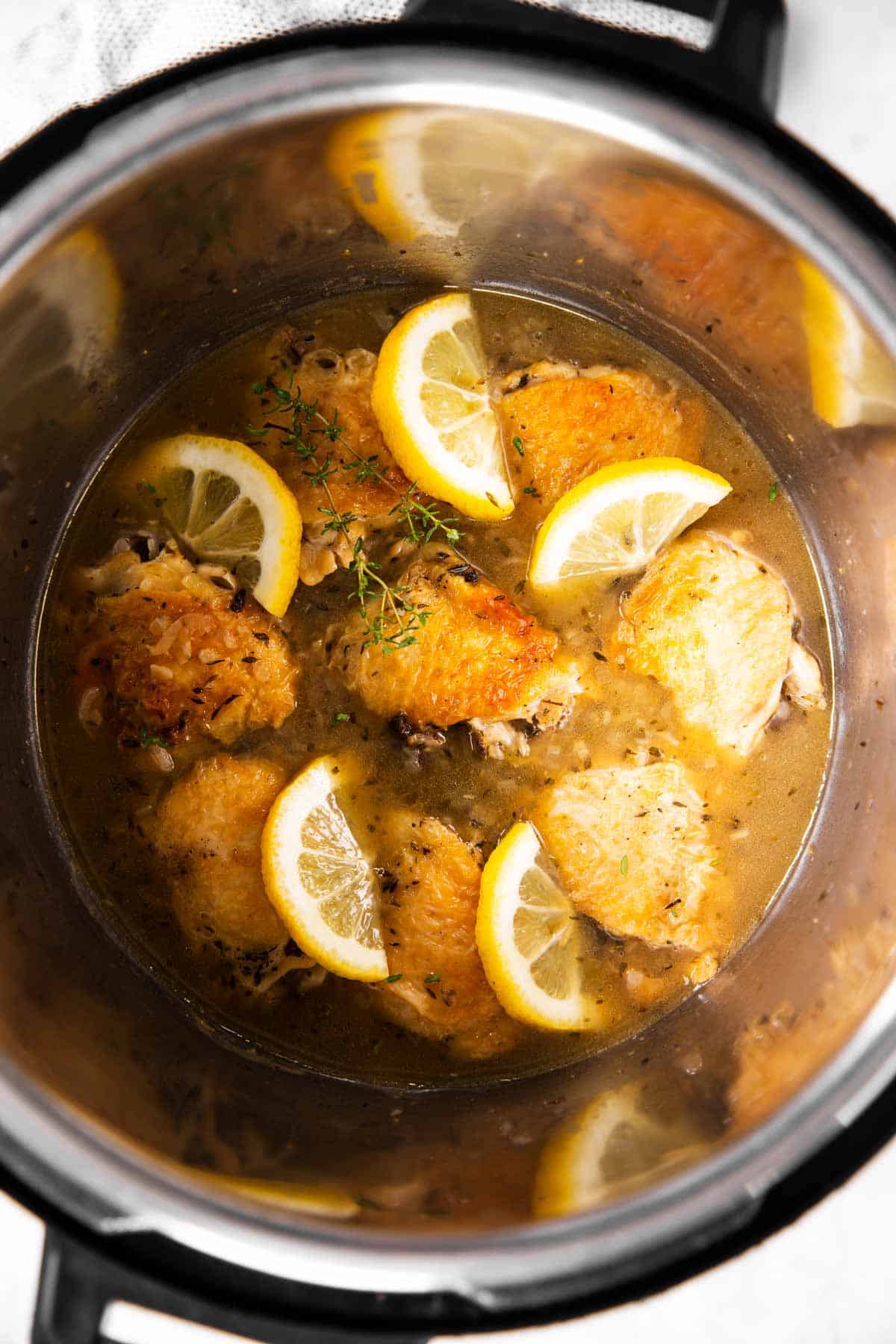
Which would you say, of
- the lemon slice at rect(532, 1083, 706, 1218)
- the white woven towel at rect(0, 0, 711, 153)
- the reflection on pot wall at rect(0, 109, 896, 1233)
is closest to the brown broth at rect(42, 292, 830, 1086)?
the reflection on pot wall at rect(0, 109, 896, 1233)

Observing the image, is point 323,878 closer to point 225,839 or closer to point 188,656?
point 225,839

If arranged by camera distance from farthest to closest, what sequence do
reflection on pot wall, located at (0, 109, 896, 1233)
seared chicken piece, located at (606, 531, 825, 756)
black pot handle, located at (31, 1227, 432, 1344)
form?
seared chicken piece, located at (606, 531, 825, 756)
reflection on pot wall, located at (0, 109, 896, 1233)
black pot handle, located at (31, 1227, 432, 1344)

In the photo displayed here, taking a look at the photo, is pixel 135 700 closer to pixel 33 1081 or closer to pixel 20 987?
pixel 20 987

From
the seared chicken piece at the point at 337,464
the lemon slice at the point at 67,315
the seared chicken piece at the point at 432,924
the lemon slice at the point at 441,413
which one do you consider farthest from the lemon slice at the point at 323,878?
the lemon slice at the point at 67,315

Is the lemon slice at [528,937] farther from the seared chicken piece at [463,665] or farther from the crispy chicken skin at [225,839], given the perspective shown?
the crispy chicken skin at [225,839]

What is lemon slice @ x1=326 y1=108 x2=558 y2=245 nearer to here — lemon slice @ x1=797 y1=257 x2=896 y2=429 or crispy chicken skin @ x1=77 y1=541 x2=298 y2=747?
lemon slice @ x1=797 y1=257 x2=896 y2=429

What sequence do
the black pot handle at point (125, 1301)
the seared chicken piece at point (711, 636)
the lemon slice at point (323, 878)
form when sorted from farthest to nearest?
the seared chicken piece at point (711, 636) → the lemon slice at point (323, 878) → the black pot handle at point (125, 1301)
